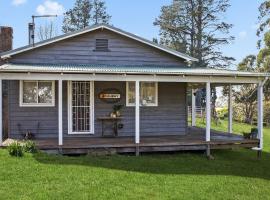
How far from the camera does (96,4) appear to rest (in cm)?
4422

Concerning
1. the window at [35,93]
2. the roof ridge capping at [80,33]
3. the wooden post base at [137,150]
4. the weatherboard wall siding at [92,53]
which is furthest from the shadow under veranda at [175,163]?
the roof ridge capping at [80,33]

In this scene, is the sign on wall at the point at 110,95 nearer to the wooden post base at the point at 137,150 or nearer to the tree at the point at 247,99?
the wooden post base at the point at 137,150

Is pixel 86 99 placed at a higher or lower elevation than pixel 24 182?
higher

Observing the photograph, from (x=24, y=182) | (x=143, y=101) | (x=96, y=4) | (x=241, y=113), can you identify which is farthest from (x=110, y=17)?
(x=24, y=182)

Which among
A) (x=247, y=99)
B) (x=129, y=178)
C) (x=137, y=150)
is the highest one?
(x=247, y=99)

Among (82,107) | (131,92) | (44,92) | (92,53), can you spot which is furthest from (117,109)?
(44,92)

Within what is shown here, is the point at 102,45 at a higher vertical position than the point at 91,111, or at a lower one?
higher

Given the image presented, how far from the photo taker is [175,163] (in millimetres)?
13258

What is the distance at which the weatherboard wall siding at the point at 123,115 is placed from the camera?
1573cm

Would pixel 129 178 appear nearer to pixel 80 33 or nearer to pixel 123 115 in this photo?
pixel 123 115

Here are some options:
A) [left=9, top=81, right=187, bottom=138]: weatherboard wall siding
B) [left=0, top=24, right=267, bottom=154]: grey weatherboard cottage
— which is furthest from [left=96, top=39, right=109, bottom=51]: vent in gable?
[left=9, top=81, right=187, bottom=138]: weatherboard wall siding

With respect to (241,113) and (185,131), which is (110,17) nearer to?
(241,113)

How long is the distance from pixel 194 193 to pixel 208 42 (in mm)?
34009

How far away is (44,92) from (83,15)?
28.9 metres
